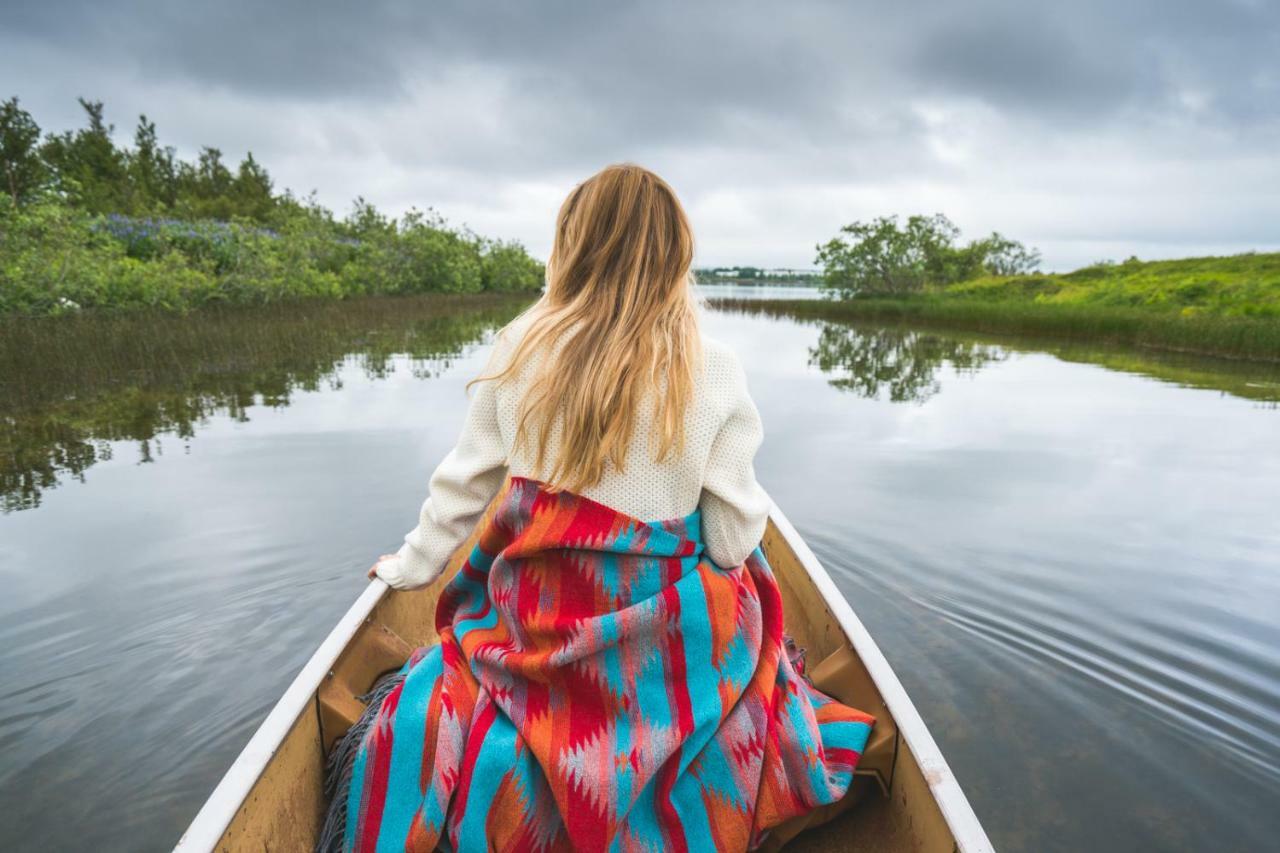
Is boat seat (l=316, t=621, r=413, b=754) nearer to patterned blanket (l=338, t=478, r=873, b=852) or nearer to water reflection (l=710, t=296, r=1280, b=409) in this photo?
patterned blanket (l=338, t=478, r=873, b=852)

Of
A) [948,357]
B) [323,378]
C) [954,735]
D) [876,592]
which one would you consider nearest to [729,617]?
[954,735]

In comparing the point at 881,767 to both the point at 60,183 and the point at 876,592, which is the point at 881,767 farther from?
the point at 60,183

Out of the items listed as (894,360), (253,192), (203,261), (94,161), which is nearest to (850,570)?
(894,360)

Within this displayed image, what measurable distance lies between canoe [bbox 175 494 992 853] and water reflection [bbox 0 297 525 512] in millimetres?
4261

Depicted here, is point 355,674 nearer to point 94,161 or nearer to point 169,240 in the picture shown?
point 169,240

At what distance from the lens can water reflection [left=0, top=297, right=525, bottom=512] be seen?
19.5 feet

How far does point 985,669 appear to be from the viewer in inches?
123

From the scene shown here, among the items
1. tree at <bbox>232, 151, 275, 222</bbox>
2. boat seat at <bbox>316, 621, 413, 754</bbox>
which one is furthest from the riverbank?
tree at <bbox>232, 151, 275, 222</bbox>

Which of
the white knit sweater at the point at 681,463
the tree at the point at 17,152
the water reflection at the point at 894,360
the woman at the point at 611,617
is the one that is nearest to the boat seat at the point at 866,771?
the woman at the point at 611,617

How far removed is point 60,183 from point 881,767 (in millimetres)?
16367

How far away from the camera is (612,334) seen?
1.38 meters

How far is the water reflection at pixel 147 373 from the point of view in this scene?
5.95m

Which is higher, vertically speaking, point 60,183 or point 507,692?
point 60,183

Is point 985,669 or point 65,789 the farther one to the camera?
point 985,669
